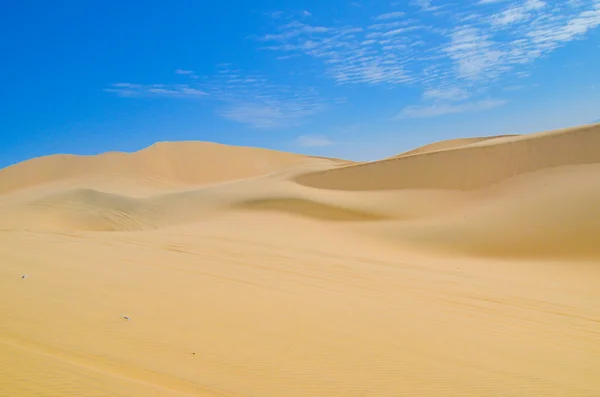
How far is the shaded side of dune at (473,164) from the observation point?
19.8 metres

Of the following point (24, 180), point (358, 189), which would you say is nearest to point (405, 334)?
point (358, 189)

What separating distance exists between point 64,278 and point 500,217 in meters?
13.3

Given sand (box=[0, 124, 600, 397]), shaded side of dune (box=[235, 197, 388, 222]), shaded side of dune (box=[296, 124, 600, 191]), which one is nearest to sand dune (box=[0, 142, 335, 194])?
shaded side of dune (box=[235, 197, 388, 222])

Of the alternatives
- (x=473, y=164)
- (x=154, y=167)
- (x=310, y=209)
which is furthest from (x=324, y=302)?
(x=154, y=167)

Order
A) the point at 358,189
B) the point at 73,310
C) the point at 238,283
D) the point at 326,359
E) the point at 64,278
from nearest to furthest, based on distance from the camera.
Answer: the point at 326,359, the point at 73,310, the point at 64,278, the point at 238,283, the point at 358,189

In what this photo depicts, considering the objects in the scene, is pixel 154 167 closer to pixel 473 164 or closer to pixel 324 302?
pixel 473 164

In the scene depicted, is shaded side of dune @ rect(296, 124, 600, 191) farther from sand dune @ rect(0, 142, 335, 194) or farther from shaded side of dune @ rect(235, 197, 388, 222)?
sand dune @ rect(0, 142, 335, 194)

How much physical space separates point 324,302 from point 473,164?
727 inches

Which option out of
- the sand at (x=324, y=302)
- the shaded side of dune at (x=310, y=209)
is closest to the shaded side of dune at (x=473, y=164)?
the sand at (x=324, y=302)

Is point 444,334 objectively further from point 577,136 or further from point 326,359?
point 577,136

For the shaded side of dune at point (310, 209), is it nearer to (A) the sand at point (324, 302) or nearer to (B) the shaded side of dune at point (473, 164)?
(A) the sand at point (324, 302)

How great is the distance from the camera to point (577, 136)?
2025cm

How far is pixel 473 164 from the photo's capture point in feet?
72.7

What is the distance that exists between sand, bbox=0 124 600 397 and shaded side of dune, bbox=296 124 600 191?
1.36 meters
